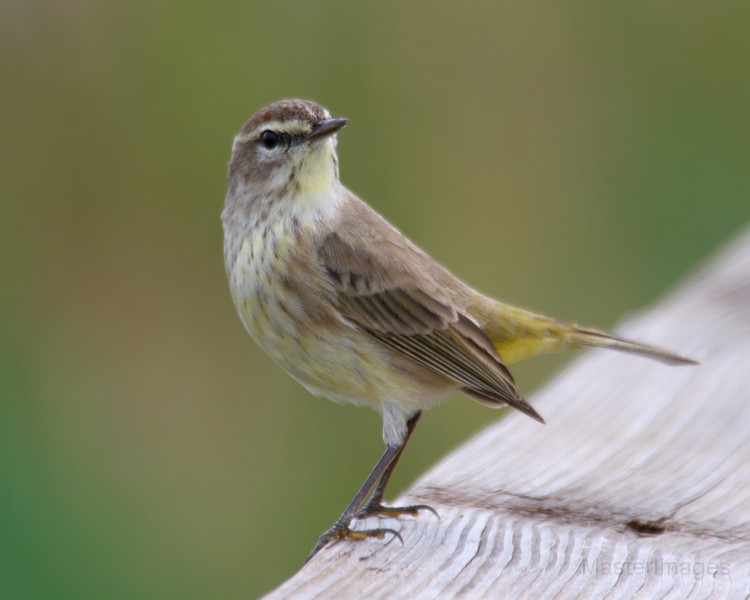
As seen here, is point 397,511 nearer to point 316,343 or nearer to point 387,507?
point 387,507

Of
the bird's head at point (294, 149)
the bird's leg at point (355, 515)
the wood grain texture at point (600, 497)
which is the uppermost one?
the bird's head at point (294, 149)

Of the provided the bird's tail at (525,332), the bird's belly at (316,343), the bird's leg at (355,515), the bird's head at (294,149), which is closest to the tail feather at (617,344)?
the bird's tail at (525,332)

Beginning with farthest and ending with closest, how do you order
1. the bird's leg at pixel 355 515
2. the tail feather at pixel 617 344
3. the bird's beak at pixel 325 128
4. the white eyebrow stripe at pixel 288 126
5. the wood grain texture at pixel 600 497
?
the white eyebrow stripe at pixel 288 126 < the bird's beak at pixel 325 128 < the tail feather at pixel 617 344 < the bird's leg at pixel 355 515 < the wood grain texture at pixel 600 497

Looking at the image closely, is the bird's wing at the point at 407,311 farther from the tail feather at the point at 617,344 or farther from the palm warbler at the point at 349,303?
the tail feather at the point at 617,344

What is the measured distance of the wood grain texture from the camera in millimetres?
2162

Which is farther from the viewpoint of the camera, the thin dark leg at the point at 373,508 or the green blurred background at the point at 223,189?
the green blurred background at the point at 223,189

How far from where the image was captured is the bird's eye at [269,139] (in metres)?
4.16

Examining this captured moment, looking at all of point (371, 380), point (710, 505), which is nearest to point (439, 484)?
point (710, 505)

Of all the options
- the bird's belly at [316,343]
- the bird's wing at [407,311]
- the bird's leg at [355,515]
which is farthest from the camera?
the bird's wing at [407,311]

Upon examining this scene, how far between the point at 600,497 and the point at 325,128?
1836 mm
